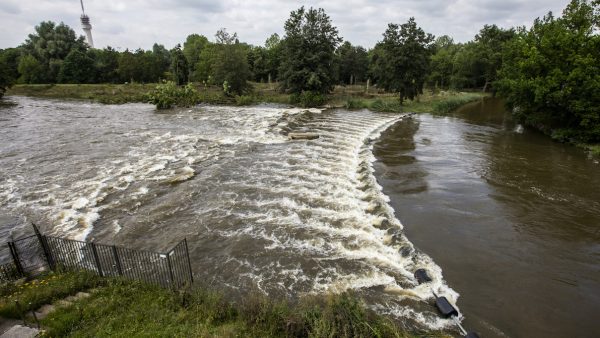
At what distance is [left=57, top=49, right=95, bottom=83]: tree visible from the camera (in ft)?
245

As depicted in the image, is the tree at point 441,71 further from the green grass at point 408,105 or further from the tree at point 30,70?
the tree at point 30,70

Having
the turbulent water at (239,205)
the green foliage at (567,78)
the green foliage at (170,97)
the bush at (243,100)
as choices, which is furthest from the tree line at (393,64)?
the turbulent water at (239,205)

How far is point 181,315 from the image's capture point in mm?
7422

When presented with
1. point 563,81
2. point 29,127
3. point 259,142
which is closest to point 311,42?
point 259,142

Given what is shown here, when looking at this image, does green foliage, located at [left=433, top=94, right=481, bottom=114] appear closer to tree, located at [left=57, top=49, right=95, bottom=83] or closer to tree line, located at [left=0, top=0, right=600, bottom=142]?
tree line, located at [left=0, top=0, right=600, bottom=142]

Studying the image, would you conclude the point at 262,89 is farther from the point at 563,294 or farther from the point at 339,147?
the point at 563,294

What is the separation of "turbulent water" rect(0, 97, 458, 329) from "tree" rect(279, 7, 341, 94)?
2121 cm

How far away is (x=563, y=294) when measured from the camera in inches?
366

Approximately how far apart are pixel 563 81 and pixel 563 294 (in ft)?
75.8

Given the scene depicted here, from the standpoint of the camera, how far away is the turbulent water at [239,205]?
9984 millimetres

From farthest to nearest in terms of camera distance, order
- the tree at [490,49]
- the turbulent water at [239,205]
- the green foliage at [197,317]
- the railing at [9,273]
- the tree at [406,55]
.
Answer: the tree at [490,49]
the tree at [406,55]
the turbulent water at [239,205]
the railing at [9,273]
the green foliage at [197,317]

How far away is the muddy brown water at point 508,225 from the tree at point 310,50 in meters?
25.0

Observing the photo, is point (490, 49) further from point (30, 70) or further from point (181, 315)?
point (30, 70)

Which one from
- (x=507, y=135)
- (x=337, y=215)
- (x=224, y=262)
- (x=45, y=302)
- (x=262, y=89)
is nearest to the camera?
(x=45, y=302)
